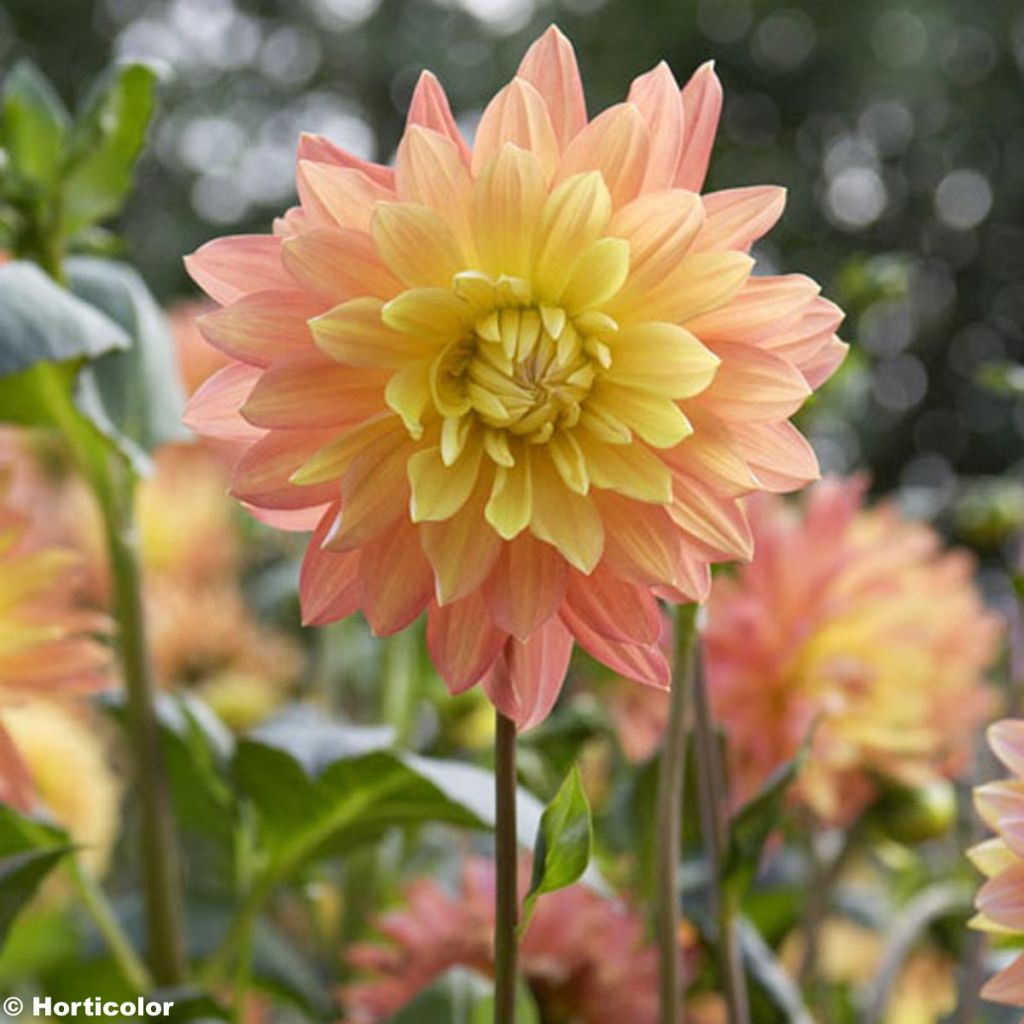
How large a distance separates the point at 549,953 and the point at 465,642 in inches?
10.0

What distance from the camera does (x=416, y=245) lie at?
0.32 m

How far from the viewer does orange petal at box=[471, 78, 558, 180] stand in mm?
323

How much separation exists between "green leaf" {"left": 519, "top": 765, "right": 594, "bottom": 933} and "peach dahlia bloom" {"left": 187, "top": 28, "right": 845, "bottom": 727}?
0.02 meters

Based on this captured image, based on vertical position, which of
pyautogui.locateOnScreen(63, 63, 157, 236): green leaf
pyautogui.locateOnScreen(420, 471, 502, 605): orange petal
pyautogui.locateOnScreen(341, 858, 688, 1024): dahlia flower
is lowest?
pyautogui.locateOnScreen(341, 858, 688, 1024): dahlia flower

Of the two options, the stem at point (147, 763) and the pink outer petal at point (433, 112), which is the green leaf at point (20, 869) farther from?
the pink outer petal at point (433, 112)

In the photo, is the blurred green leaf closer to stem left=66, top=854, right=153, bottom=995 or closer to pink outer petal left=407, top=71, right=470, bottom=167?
stem left=66, top=854, right=153, bottom=995

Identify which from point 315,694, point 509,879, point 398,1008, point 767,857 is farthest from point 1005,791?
point 315,694

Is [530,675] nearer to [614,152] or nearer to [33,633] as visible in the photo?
[614,152]

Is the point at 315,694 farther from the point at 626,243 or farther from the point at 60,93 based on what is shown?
the point at 60,93

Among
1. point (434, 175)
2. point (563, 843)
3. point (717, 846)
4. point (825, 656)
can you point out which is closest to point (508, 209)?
point (434, 175)

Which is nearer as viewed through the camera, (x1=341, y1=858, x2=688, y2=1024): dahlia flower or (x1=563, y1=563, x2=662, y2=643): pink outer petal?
(x1=563, y1=563, x2=662, y2=643): pink outer petal

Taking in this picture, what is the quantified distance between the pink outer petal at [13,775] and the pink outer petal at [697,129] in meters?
0.28

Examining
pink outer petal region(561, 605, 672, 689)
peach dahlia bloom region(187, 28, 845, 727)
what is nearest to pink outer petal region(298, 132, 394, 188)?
peach dahlia bloom region(187, 28, 845, 727)

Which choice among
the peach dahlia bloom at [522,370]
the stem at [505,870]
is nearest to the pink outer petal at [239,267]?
the peach dahlia bloom at [522,370]
